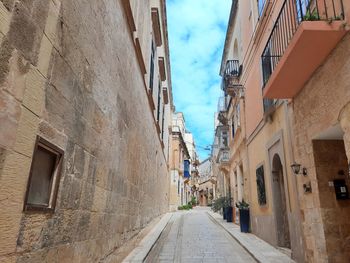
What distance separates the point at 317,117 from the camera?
4918 mm

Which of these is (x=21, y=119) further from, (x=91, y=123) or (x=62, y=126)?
(x=91, y=123)

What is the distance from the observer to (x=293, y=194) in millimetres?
6168

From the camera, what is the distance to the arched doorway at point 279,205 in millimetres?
7125

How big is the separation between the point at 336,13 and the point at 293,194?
12.2 feet

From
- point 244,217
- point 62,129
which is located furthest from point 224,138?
point 62,129

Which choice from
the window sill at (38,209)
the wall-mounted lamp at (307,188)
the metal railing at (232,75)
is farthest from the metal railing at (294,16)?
the metal railing at (232,75)

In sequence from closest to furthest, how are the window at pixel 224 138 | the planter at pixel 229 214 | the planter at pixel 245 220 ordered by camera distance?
1. the planter at pixel 245 220
2. the planter at pixel 229 214
3. the window at pixel 224 138

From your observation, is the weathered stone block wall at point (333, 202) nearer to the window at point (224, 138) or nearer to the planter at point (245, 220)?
the planter at point (245, 220)

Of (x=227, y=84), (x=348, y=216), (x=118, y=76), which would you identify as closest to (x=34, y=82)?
(x=118, y=76)

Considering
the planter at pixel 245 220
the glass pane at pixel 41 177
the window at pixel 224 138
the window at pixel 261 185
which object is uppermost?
the window at pixel 224 138

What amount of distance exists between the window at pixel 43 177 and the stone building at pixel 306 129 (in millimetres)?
3680

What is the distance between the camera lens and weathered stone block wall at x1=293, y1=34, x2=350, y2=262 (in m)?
4.07

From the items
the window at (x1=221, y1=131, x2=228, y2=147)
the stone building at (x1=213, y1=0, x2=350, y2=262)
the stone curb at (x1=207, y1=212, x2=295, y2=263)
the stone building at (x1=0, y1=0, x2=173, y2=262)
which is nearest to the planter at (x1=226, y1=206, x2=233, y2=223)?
the window at (x1=221, y1=131, x2=228, y2=147)

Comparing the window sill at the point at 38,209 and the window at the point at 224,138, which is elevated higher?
the window at the point at 224,138
